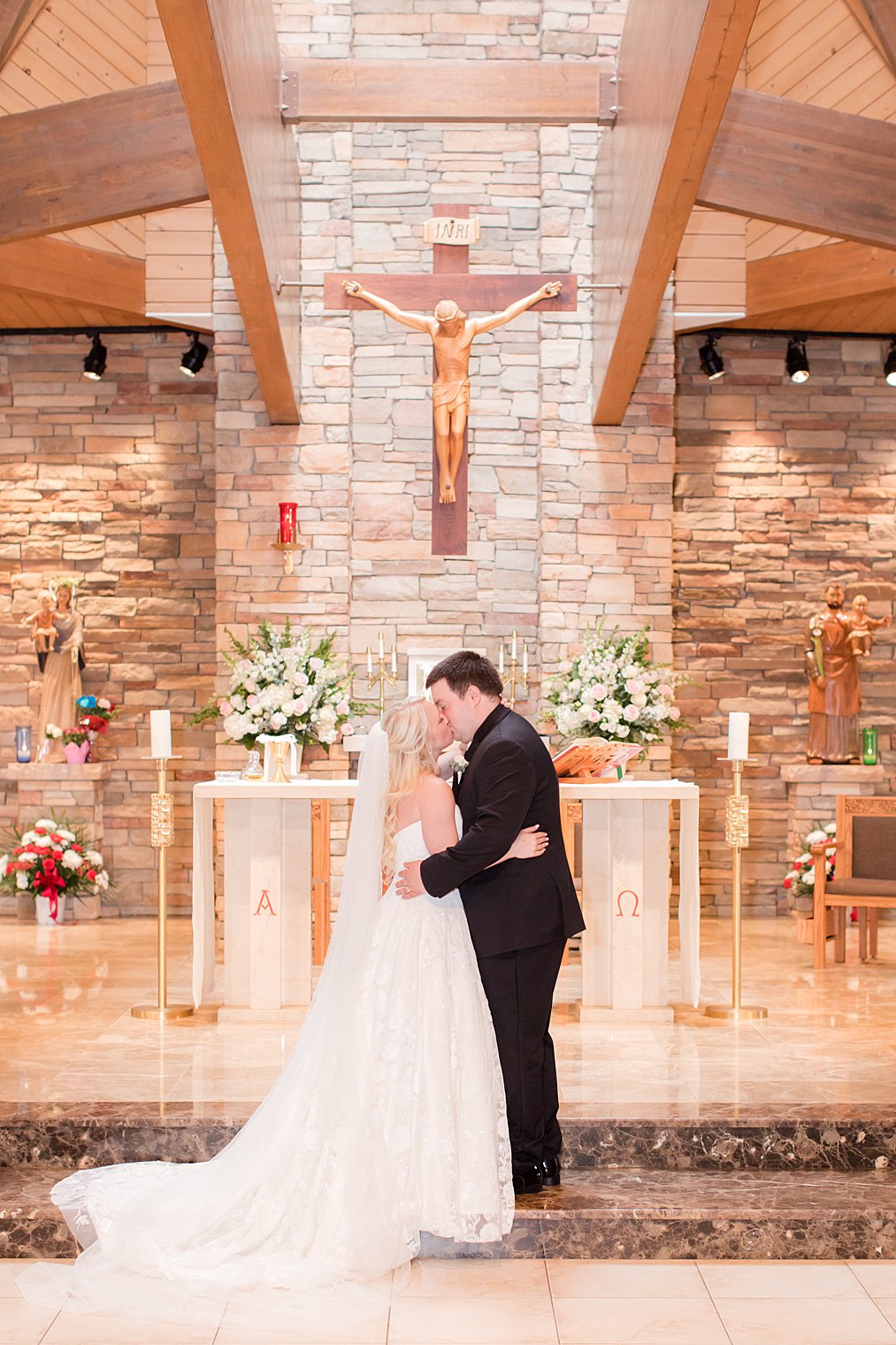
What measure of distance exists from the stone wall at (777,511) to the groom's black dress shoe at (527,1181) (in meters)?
6.24

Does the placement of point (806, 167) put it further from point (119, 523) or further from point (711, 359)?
point (119, 523)

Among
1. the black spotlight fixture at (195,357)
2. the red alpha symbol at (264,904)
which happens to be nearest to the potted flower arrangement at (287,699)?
the red alpha symbol at (264,904)

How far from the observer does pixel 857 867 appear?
7.69 metres

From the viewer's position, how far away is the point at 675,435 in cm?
1004

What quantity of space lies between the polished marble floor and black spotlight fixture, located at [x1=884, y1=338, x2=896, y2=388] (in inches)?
170

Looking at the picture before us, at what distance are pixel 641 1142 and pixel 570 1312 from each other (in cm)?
101

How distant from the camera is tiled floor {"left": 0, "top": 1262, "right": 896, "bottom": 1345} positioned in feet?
10.8

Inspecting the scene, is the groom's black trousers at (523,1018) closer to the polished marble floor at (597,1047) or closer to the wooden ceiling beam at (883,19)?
the polished marble floor at (597,1047)

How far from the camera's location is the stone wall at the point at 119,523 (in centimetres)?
990

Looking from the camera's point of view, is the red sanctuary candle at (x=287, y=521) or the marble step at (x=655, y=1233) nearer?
the marble step at (x=655, y=1233)

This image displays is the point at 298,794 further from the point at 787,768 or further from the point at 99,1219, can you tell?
the point at 787,768

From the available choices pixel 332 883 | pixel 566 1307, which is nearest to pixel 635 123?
pixel 332 883

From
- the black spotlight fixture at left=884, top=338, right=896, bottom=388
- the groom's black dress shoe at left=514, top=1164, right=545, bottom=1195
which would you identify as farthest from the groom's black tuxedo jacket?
the black spotlight fixture at left=884, top=338, right=896, bottom=388

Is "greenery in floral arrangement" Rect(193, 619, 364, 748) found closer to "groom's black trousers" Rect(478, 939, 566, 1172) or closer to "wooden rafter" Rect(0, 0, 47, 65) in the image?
"groom's black trousers" Rect(478, 939, 566, 1172)
